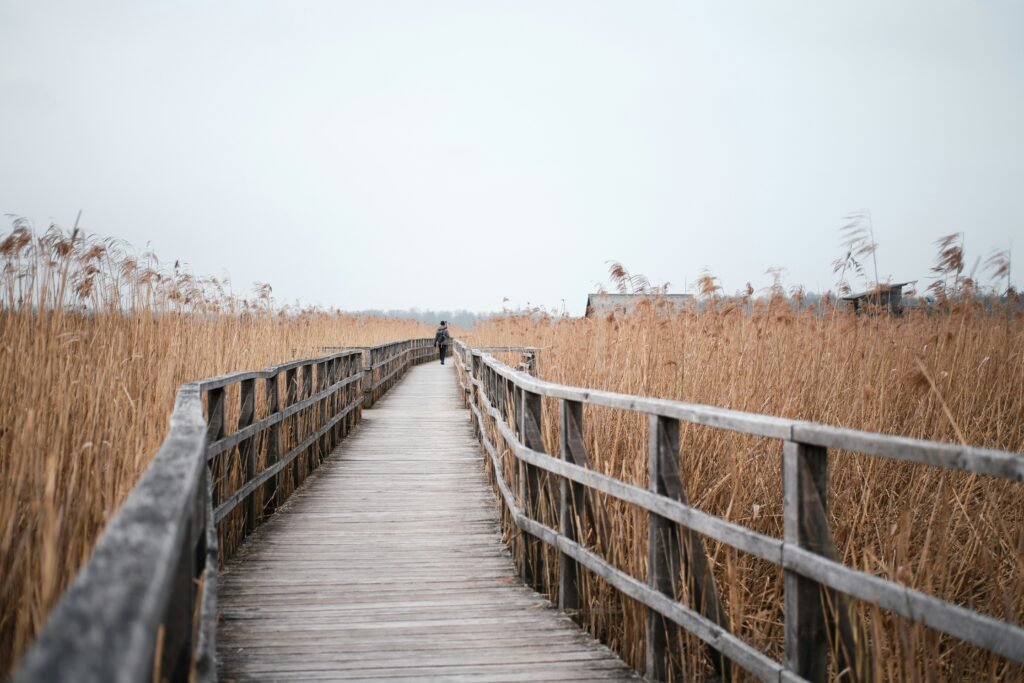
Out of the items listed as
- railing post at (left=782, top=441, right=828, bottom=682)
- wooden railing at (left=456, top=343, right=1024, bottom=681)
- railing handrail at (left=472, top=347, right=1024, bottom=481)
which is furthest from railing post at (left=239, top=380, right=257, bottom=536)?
railing post at (left=782, top=441, right=828, bottom=682)

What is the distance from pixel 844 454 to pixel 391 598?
2753 mm

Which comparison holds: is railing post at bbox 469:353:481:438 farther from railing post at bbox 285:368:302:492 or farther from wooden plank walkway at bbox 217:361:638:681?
railing post at bbox 285:368:302:492

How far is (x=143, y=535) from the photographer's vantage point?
124 cm

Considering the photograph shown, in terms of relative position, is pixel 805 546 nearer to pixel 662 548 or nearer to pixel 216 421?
pixel 662 548

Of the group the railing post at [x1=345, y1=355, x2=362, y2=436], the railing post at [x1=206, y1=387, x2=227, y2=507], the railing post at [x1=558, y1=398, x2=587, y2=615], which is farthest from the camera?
the railing post at [x1=345, y1=355, x2=362, y2=436]

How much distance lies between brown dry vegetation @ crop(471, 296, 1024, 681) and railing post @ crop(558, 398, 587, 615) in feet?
0.52

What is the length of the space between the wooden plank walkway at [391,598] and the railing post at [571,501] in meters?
0.14

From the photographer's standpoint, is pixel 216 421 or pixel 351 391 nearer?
pixel 216 421

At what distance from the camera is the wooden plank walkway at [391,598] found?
138 inches

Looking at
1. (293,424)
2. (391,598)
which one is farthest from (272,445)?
(391,598)

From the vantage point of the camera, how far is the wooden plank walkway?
3.51 metres

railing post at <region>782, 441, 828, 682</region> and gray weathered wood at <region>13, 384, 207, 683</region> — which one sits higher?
gray weathered wood at <region>13, 384, 207, 683</region>

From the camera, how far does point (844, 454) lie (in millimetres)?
4406

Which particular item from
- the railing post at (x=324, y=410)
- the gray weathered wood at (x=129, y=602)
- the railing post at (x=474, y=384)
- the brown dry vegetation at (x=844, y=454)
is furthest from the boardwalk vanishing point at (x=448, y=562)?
the railing post at (x=474, y=384)
